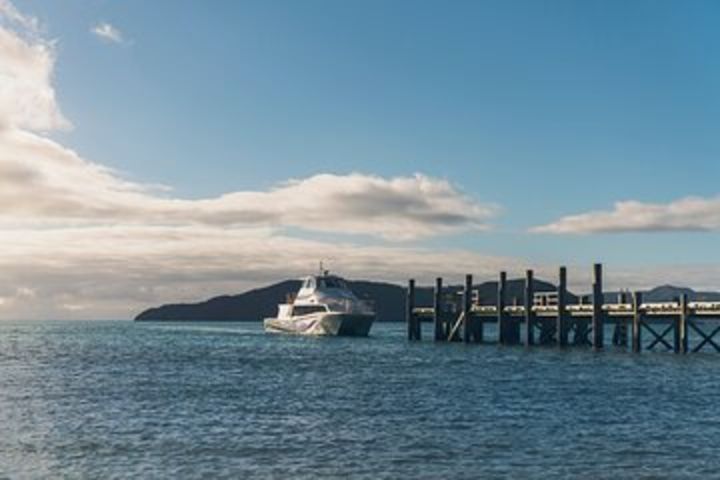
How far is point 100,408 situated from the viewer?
39.0 meters

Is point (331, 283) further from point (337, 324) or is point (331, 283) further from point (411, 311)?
point (411, 311)

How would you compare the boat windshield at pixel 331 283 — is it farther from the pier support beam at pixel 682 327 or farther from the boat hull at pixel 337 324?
the pier support beam at pixel 682 327

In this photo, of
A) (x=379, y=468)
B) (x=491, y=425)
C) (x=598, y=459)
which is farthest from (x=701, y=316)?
(x=379, y=468)

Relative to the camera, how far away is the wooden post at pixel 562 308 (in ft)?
267

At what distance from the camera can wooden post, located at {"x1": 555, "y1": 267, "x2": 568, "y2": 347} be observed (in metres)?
81.4

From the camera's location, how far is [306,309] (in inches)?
5012

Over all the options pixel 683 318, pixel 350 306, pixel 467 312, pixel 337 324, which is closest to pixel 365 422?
pixel 683 318

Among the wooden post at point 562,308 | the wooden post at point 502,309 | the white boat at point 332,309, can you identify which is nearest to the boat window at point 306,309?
the white boat at point 332,309

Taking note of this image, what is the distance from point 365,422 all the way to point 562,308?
50630 millimetres

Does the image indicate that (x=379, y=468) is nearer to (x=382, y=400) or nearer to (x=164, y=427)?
(x=164, y=427)

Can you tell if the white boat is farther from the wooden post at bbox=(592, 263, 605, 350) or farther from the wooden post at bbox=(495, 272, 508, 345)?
the wooden post at bbox=(592, 263, 605, 350)

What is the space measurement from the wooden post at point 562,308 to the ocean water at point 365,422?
1746 cm

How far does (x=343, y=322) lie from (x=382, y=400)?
240ft

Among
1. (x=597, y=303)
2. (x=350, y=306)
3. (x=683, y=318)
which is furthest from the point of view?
(x=350, y=306)
